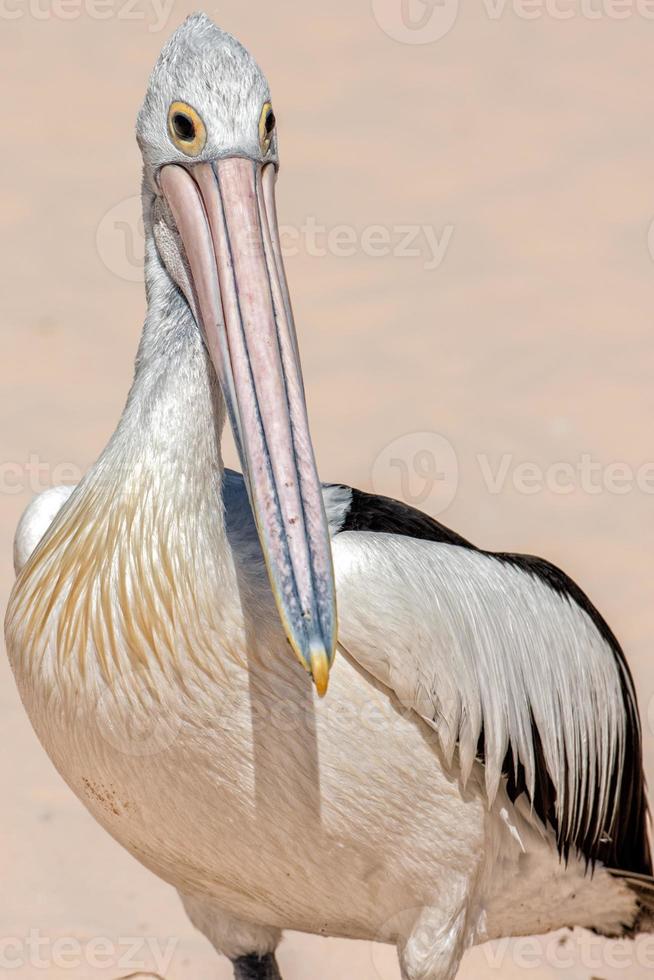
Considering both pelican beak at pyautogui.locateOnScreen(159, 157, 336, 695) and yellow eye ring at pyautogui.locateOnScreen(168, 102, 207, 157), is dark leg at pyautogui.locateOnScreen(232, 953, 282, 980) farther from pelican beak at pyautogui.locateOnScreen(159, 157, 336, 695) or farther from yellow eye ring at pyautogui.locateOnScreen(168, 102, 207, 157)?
yellow eye ring at pyautogui.locateOnScreen(168, 102, 207, 157)

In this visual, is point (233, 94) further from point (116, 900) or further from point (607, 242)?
point (607, 242)

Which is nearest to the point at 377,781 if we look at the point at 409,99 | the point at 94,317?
the point at 94,317

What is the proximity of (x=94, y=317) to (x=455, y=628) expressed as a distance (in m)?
4.30

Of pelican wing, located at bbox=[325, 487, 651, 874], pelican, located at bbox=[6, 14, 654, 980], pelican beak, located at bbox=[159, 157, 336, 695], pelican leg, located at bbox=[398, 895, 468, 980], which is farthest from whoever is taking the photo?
pelican leg, located at bbox=[398, 895, 468, 980]

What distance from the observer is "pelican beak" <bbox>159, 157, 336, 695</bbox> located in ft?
7.08

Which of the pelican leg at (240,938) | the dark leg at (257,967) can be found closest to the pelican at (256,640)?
the pelican leg at (240,938)

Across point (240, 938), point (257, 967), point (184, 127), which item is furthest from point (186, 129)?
point (257, 967)

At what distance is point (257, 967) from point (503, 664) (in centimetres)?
Result: 97

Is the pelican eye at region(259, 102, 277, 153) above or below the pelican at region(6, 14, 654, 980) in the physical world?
above

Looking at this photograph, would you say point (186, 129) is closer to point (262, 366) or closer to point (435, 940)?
point (262, 366)

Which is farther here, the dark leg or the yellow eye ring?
the dark leg

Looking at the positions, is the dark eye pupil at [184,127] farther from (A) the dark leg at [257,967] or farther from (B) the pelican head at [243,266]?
(A) the dark leg at [257,967]

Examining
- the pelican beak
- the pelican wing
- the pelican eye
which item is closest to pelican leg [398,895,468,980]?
the pelican wing

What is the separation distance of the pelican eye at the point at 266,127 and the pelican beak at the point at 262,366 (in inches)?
1.7
